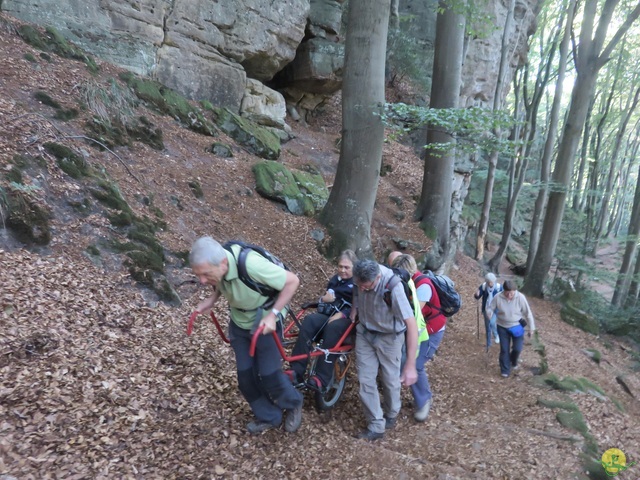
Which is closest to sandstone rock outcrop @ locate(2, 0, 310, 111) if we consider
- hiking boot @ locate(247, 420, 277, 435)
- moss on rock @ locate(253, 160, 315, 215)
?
moss on rock @ locate(253, 160, 315, 215)

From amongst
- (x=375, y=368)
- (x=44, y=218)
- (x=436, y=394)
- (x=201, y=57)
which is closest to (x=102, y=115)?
(x=44, y=218)

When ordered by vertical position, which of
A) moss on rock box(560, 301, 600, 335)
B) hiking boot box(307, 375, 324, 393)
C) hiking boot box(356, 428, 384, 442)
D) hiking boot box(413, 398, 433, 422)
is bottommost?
moss on rock box(560, 301, 600, 335)

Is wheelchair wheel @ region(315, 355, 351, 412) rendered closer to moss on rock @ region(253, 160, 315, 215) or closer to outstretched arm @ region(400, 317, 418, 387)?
outstretched arm @ region(400, 317, 418, 387)

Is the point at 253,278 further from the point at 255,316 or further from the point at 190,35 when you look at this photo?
the point at 190,35

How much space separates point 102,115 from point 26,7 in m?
3.50

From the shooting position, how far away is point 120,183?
6.78m

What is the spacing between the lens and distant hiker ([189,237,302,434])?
9.90 feet

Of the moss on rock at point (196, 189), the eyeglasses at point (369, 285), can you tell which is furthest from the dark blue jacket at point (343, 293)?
the moss on rock at point (196, 189)

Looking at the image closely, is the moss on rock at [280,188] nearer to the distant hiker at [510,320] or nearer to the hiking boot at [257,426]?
the distant hiker at [510,320]

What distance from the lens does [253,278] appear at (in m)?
3.14

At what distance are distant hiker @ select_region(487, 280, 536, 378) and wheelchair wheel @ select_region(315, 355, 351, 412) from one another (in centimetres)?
379

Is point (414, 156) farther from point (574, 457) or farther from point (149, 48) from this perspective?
point (574, 457)

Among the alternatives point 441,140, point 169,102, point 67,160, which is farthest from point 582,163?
point 67,160

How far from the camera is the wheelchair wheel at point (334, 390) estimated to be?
4.35 m
